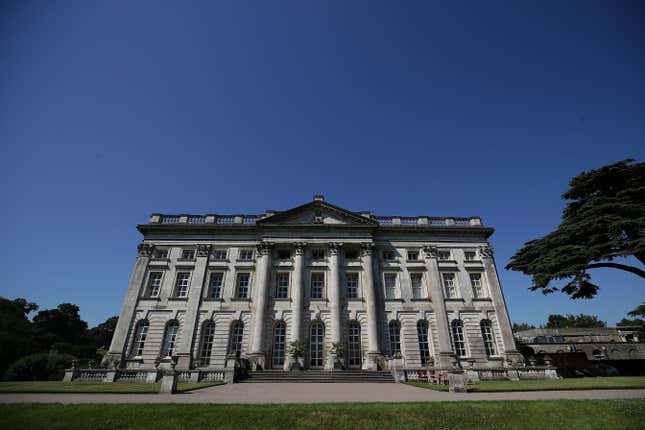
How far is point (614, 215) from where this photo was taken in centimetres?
1728

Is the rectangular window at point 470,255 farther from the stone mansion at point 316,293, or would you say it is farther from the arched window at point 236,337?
the arched window at point 236,337

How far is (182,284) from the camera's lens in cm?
2480

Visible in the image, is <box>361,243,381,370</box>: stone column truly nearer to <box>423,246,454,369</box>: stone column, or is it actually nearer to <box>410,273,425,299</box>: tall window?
<box>410,273,425,299</box>: tall window

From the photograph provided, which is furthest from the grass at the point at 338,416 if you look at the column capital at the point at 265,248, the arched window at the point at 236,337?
the column capital at the point at 265,248

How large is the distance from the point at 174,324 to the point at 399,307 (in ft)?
62.9

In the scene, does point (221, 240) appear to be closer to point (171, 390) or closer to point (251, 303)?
point (251, 303)

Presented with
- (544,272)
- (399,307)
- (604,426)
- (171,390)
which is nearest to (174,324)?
(171,390)

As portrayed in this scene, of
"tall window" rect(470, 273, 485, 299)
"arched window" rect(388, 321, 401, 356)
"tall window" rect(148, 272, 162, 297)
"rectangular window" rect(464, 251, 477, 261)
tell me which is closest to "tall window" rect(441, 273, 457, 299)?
"tall window" rect(470, 273, 485, 299)

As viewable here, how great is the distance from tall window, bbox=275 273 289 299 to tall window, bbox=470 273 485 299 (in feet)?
55.5

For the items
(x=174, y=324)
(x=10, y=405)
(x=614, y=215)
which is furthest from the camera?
(x=174, y=324)

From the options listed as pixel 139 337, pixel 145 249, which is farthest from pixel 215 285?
pixel 145 249

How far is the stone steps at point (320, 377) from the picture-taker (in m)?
17.3

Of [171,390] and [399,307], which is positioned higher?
[399,307]

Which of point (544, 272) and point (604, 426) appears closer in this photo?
point (604, 426)
